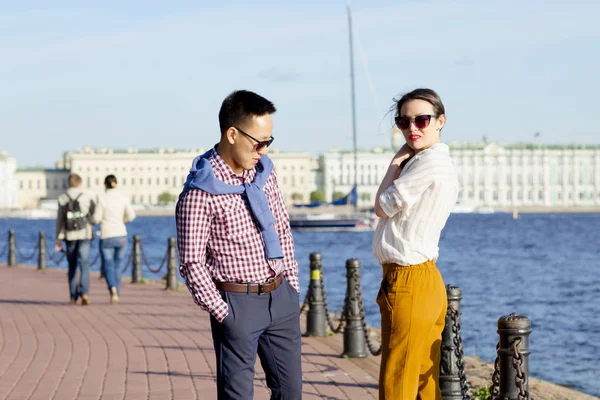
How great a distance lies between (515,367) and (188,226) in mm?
1265

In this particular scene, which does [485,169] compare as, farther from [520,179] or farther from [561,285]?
[561,285]

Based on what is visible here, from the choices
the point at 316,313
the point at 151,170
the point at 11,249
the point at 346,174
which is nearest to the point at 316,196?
the point at 346,174

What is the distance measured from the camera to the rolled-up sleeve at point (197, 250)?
12.1ft

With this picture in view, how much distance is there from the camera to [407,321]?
3.99 m

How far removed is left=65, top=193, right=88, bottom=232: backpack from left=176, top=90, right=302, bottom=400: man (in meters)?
8.26

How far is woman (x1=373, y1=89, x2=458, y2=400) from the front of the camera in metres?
3.99

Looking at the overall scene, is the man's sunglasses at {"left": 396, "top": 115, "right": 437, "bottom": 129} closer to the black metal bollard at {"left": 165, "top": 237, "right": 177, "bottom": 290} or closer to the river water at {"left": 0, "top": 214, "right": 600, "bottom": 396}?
the river water at {"left": 0, "top": 214, "right": 600, "bottom": 396}

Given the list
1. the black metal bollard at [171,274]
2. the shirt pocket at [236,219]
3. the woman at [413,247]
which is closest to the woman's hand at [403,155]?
the woman at [413,247]

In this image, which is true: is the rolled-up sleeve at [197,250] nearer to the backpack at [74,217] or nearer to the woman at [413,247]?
the woman at [413,247]

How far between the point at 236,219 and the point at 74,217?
8402 millimetres

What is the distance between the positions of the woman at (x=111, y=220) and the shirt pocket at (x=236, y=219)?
8.25m

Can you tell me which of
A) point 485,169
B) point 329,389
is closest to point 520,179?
point 485,169

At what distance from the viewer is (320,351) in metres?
8.38

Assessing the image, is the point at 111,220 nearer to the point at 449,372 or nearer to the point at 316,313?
the point at 316,313
